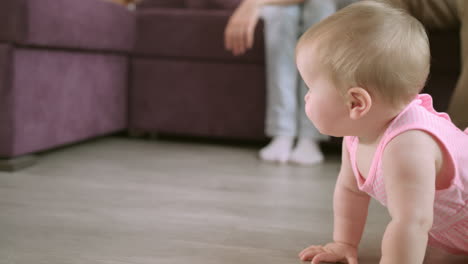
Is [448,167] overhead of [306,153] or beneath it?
overhead

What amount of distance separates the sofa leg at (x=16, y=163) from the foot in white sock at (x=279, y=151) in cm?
66

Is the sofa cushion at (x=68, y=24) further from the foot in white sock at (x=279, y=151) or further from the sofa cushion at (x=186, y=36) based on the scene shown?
the foot in white sock at (x=279, y=151)

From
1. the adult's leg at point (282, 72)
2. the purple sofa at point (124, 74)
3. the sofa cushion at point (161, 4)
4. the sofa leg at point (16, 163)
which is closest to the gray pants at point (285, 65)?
the adult's leg at point (282, 72)

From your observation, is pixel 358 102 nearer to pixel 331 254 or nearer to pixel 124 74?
pixel 331 254

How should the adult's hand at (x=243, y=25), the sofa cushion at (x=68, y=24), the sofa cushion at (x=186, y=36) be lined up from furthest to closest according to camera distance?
the sofa cushion at (x=186, y=36) → the adult's hand at (x=243, y=25) → the sofa cushion at (x=68, y=24)

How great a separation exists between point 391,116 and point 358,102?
5cm

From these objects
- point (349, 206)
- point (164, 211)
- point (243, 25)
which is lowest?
point (164, 211)

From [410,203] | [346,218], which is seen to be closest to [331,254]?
[346,218]

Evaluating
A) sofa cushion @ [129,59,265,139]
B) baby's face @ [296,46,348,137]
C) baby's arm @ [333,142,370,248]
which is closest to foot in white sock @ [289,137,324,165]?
sofa cushion @ [129,59,265,139]

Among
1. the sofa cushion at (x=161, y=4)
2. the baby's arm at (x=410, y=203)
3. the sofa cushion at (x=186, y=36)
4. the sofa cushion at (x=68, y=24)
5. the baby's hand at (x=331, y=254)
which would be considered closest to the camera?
the baby's arm at (x=410, y=203)

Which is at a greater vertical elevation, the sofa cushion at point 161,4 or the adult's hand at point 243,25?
the sofa cushion at point 161,4

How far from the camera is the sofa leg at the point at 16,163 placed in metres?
1.21

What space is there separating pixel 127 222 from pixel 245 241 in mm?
213

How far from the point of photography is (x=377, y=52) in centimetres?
54
